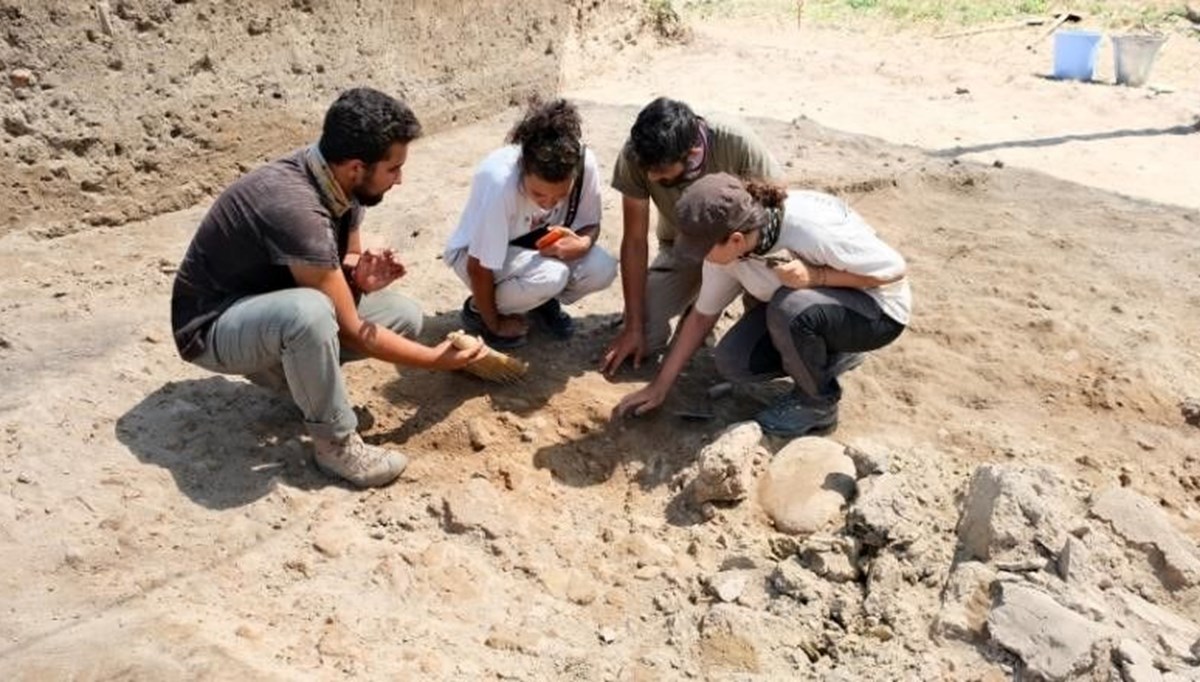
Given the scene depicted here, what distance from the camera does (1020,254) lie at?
15.9ft

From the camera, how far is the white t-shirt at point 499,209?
12.2 feet

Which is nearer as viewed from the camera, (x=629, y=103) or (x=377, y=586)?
(x=377, y=586)

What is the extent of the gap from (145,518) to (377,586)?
2.27 ft

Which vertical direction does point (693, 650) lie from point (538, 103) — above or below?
below

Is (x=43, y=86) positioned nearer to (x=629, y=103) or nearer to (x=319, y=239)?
(x=319, y=239)

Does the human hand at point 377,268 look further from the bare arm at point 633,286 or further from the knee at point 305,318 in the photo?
the bare arm at point 633,286

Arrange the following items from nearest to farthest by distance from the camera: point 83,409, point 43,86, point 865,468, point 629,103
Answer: point 865,468 → point 83,409 → point 43,86 → point 629,103

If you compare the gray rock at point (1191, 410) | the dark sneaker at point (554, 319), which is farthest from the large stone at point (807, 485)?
the gray rock at point (1191, 410)

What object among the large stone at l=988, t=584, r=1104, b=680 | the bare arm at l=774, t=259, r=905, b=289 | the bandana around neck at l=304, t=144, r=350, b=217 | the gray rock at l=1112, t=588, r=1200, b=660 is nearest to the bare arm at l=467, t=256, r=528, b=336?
the bandana around neck at l=304, t=144, r=350, b=217

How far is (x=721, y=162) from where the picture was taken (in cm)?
367

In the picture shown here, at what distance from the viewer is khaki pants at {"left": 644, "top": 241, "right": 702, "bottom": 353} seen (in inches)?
159

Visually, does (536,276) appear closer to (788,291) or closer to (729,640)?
(788,291)

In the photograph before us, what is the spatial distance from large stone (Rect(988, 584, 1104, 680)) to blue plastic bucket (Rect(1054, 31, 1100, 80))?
6423mm

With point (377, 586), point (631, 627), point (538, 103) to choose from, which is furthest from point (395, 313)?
point (631, 627)
